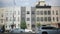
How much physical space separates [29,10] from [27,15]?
167 mm

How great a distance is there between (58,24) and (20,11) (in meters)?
1.23

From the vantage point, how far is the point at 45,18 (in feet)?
21.7

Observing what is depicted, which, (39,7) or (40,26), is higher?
(39,7)

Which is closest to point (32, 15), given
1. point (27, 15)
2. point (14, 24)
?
point (27, 15)

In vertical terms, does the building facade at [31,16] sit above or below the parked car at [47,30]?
above

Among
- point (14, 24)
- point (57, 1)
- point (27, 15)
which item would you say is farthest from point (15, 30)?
point (57, 1)

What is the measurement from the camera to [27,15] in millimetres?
6613

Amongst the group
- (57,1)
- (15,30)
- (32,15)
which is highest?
(57,1)

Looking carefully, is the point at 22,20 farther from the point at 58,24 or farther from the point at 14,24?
the point at 58,24

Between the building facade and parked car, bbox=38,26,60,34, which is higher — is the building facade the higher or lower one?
the higher one

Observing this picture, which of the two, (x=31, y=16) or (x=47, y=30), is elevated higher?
(x=31, y=16)

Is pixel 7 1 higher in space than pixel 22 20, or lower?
higher

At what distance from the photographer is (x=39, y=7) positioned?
21.7ft

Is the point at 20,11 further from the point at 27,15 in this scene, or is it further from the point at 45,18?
the point at 45,18
